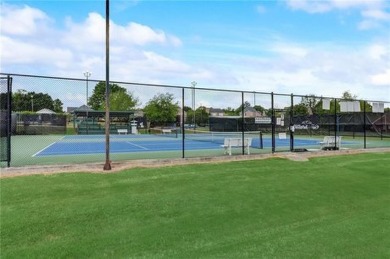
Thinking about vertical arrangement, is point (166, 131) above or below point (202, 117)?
below

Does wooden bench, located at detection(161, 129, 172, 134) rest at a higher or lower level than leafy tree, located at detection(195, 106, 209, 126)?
lower

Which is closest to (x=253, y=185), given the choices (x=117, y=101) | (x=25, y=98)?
(x=25, y=98)

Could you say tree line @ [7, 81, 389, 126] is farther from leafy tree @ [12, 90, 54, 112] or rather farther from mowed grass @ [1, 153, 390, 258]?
mowed grass @ [1, 153, 390, 258]

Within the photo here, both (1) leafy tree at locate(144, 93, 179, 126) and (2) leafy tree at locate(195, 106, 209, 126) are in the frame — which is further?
(1) leafy tree at locate(144, 93, 179, 126)

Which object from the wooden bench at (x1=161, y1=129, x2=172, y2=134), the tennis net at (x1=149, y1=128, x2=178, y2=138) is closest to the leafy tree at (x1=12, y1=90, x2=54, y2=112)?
the tennis net at (x1=149, y1=128, x2=178, y2=138)

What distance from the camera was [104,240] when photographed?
5.51 meters

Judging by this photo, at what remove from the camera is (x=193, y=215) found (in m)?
6.77

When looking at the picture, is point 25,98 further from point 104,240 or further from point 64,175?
point 104,240

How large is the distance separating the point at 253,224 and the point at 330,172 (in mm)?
5938

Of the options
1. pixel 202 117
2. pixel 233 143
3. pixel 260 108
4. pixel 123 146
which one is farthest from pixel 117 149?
pixel 202 117

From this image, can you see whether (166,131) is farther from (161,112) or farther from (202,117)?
(202,117)

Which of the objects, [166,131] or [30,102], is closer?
[30,102]

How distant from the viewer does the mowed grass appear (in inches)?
209

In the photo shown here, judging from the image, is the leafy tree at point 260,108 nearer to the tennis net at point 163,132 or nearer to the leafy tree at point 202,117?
the leafy tree at point 202,117
